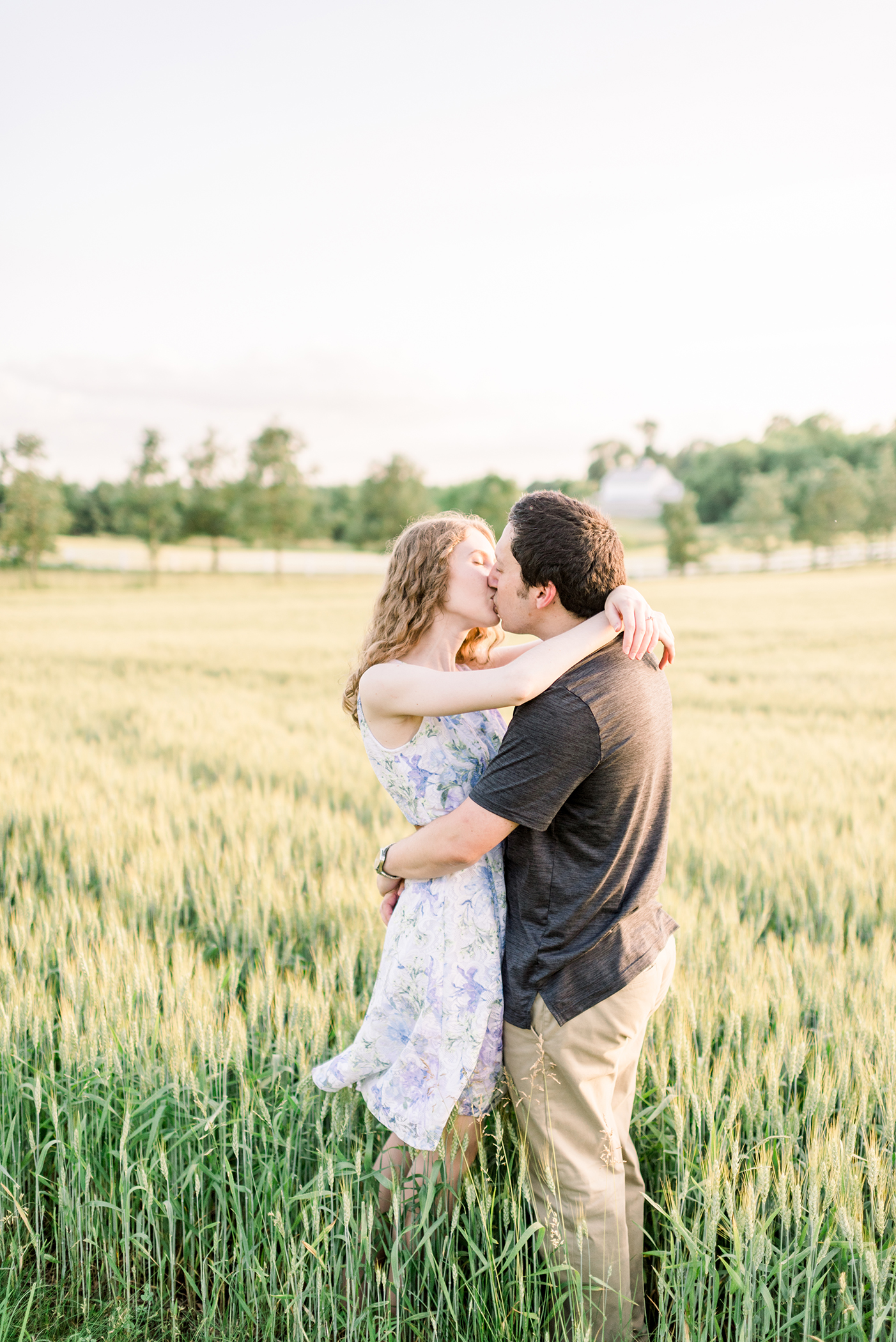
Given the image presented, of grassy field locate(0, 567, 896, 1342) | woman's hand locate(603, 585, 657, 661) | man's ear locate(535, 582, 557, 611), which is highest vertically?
man's ear locate(535, 582, 557, 611)

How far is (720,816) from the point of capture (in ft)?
17.3

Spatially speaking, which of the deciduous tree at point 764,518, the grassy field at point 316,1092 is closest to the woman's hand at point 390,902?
the grassy field at point 316,1092

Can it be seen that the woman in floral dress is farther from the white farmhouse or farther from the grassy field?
the white farmhouse

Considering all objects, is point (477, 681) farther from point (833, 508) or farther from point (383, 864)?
point (833, 508)

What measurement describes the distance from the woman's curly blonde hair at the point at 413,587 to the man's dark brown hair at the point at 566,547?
24 cm

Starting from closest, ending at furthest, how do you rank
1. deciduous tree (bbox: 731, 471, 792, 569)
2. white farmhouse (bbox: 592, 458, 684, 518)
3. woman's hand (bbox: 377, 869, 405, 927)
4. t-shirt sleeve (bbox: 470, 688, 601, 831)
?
t-shirt sleeve (bbox: 470, 688, 601, 831), woman's hand (bbox: 377, 869, 405, 927), deciduous tree (bbox: 731, 471, 792, 569), white farmhouse (bbox: 592, 458, 684, 518)

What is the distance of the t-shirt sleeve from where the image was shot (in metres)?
1.81

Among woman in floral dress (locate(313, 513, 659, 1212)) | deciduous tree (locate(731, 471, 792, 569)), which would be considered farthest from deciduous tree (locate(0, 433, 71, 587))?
deciduous tree (locate(731, 471, 792, 569))

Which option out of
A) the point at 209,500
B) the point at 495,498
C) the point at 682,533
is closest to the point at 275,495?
the point at 209,500

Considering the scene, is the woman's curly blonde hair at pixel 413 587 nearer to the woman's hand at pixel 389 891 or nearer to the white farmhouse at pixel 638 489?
the woman's hand at pixel 389 891

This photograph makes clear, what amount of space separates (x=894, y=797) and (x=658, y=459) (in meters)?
115

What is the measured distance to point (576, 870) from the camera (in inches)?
76.4

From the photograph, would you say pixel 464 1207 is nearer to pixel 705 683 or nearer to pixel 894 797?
pixel 894 797

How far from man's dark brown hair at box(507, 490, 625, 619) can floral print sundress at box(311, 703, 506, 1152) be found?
1.54ft
